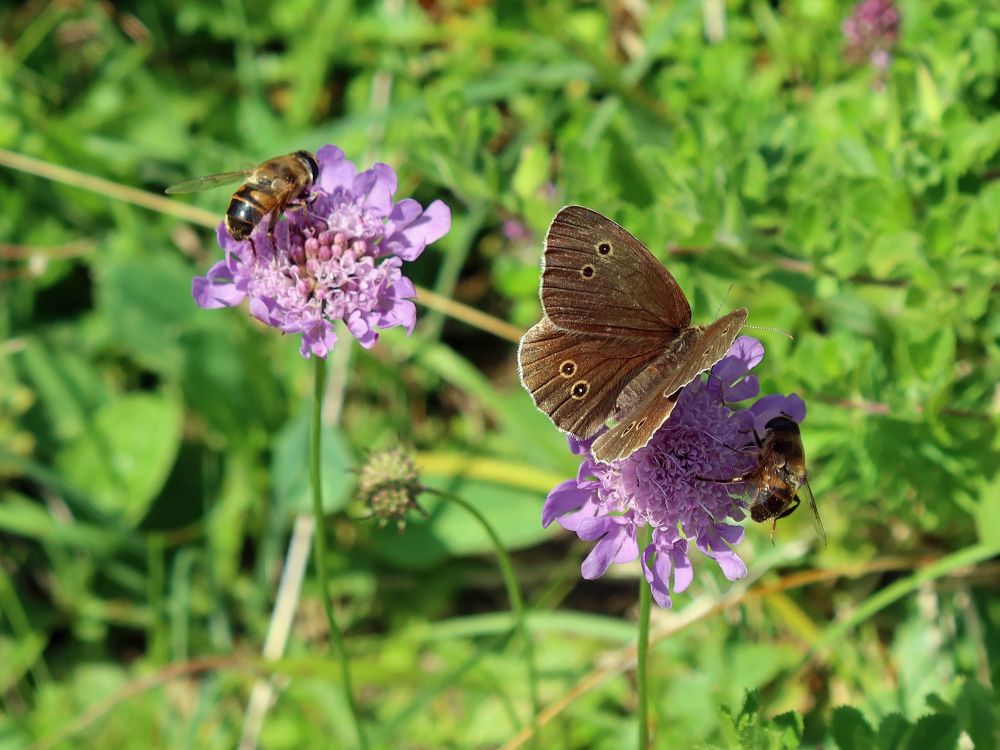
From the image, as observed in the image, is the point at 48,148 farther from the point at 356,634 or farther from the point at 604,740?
the point at 604,740

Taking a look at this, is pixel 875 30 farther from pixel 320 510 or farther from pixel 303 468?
pixel 320 510

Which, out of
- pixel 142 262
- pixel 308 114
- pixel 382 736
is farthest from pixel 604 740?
pixel 308 114

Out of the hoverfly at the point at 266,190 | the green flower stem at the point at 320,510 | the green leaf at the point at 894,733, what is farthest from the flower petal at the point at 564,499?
the hoverfly at the point at 266,190

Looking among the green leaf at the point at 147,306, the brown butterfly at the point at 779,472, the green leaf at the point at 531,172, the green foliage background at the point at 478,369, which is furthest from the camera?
the green leaf at the point at 147,306

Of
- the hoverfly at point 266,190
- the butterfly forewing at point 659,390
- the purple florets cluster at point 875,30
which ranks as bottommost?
the butterfly forewing at point 659,390

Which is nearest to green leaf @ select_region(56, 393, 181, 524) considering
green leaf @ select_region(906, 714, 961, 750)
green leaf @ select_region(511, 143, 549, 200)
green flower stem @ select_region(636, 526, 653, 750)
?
green leaf @ select_region(511, 143, 549, 200)

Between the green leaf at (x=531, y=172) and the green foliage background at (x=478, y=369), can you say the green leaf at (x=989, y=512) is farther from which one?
the green leaf at (x=531, y=172)

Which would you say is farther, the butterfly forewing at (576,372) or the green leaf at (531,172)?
the green leaf at (531,172)
